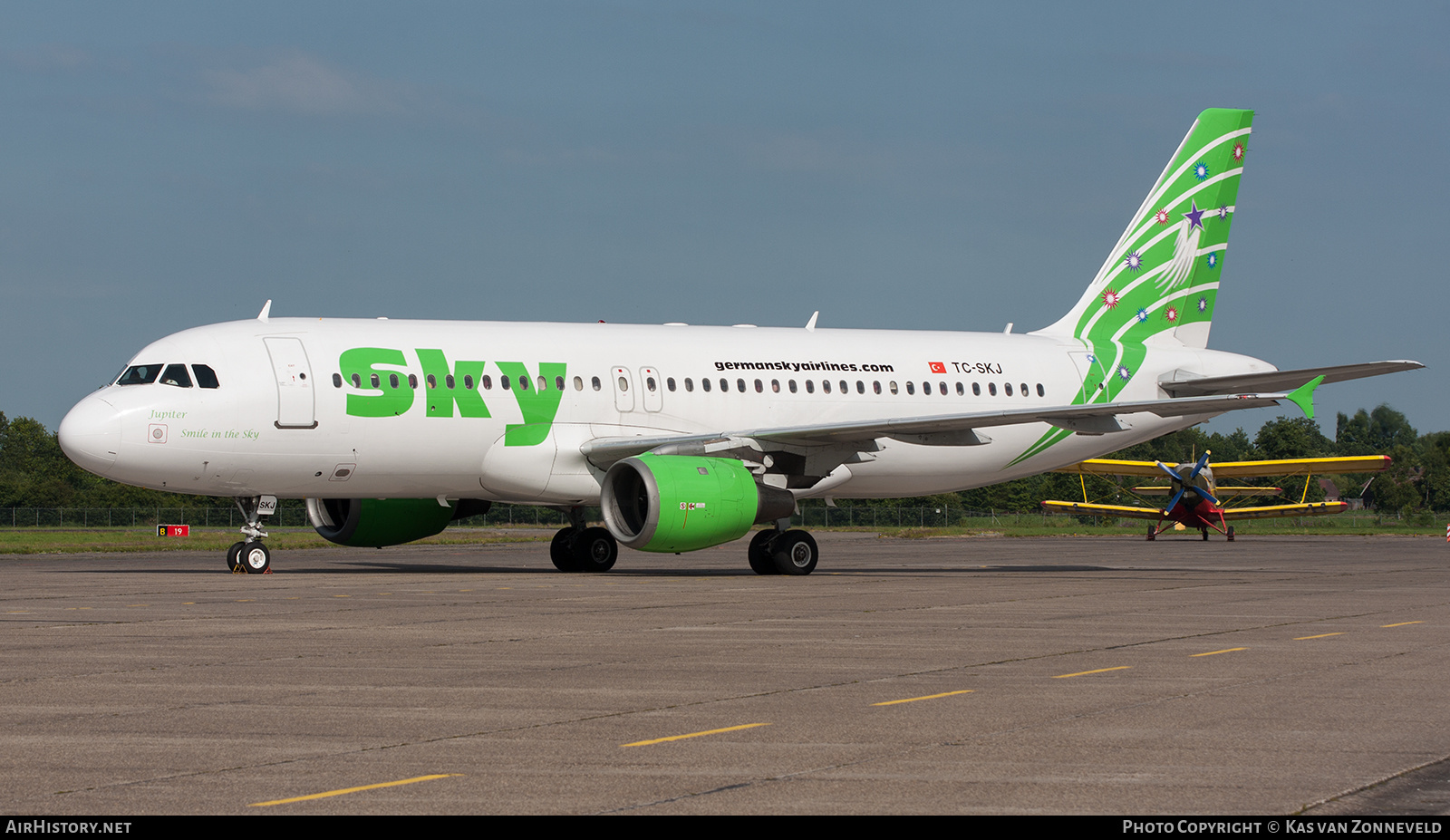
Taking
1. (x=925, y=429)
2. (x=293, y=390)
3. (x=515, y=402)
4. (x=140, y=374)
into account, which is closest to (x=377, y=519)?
(x=515, y=402)

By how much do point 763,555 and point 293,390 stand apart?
26.4 feet

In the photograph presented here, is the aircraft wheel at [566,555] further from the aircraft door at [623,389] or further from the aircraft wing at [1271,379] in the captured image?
the aircraft wing at [1271,379]

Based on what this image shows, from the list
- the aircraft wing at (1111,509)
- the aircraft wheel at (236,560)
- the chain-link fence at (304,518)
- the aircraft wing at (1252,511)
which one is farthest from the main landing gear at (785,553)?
the chain-link fence at (304,518)

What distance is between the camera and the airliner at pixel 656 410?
2266cm

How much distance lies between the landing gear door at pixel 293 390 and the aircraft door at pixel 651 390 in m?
5.54

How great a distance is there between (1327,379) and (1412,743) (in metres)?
19.1

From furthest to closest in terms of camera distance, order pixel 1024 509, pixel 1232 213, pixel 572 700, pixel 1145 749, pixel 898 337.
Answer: pixel 1024 509 → pixel 1232 213 → pixel 898 337 → pixel 572 700 → pixel 1145 749

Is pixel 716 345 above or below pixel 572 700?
above

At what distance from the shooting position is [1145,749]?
797 centimetres

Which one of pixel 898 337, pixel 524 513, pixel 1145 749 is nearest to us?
pixel 1145 749

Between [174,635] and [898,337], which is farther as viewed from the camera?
[898,337]

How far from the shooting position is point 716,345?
1059 inches
